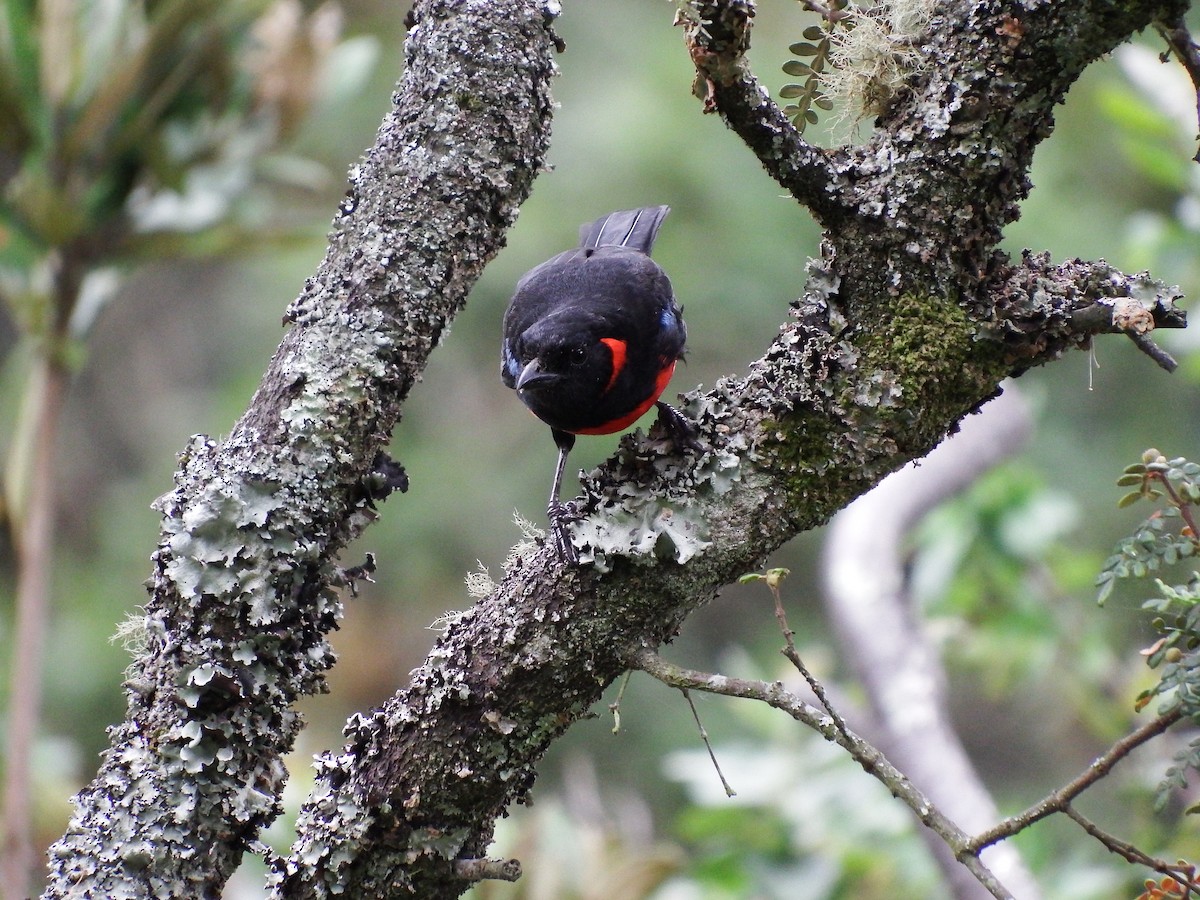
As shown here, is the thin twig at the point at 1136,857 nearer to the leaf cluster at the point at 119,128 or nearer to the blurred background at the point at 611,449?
the blurred background at the point at 611,449

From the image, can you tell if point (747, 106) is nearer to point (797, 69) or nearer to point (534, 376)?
point (797, 69)

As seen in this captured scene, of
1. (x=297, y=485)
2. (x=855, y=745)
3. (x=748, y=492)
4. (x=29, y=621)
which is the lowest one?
(x=855, y=745)

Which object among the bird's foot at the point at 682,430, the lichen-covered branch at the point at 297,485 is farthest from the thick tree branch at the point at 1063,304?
the lichen-covered branch at the point at 297,485

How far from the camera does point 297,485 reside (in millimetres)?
1544

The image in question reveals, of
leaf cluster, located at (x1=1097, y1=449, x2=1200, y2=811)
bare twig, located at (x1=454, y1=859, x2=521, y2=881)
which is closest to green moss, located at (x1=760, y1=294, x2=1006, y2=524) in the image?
leaf cluster, located at (x1=1097, y1=449, x2=1200, y2=811)

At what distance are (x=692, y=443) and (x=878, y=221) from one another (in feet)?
1.29

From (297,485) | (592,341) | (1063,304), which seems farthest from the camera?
(592,341)

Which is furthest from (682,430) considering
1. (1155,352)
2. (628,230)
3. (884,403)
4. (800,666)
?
(628,230)

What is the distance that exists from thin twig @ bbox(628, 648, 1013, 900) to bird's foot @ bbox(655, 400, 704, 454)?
0.31 meters

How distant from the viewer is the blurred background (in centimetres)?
298

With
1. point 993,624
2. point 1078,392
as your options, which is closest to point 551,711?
point 993,624

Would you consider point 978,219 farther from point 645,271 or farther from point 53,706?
point 53,706

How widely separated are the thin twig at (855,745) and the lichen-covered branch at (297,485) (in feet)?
1.81

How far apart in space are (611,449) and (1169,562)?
595 centimetres
